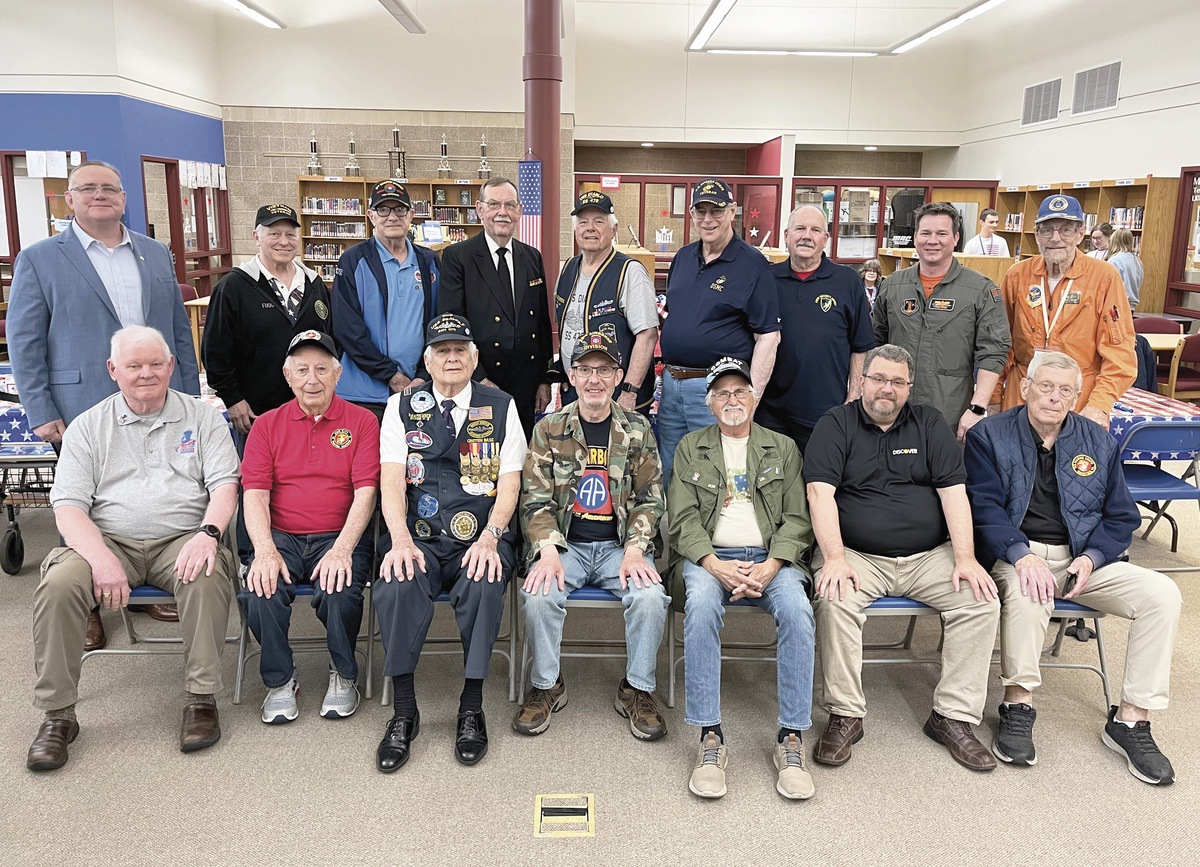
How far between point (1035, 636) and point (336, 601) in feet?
7.95

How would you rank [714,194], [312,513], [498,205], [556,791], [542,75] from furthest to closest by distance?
[542,75], [498,205], [714,194], [312,513], [556,791]

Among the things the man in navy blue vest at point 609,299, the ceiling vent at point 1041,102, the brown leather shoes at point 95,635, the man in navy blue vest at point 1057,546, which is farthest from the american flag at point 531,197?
the ceiling vent at point 1041,102

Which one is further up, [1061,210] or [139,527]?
[1061,210]

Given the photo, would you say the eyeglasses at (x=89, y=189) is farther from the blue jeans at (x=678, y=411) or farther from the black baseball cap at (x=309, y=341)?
the blue jeans at (x=678, y=411)

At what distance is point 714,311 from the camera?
11.8ft

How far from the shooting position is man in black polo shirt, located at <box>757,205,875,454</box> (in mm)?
3758

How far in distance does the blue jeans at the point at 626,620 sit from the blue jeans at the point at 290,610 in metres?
0.63

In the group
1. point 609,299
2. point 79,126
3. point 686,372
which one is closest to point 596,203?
point 609,299

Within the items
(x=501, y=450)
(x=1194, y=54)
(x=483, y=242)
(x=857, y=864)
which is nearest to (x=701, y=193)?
(x=483, y=242)

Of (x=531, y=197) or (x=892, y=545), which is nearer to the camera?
(x=892, y=545)

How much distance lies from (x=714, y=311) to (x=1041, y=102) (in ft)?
38.0

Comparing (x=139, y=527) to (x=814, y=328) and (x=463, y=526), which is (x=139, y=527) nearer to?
(x=463, y=526)


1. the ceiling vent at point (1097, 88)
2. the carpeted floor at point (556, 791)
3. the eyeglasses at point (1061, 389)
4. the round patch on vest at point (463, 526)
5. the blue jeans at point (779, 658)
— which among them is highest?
the ceiling vent at point (1097, 88)

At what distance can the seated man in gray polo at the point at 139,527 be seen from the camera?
285 cm
